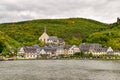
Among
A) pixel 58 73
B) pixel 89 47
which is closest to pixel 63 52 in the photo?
pixel 89 47

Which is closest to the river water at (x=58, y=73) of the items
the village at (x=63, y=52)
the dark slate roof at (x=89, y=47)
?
the village at (x=63, y=52)

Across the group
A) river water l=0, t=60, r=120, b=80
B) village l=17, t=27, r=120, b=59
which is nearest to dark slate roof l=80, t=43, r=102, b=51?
village l=17, t=27, r=120, b=59

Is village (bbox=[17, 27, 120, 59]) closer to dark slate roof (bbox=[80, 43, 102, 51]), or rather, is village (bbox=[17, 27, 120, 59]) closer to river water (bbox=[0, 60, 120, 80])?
dark slate roof (bbox=[80, 43, 102, 51])

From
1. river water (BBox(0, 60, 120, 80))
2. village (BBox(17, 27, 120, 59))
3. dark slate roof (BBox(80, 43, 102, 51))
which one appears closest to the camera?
river water (BBox(0, 60, 120, 80))

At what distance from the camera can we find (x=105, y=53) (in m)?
174

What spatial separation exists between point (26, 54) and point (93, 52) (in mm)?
39732

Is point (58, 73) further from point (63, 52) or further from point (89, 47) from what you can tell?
point (63, 52)

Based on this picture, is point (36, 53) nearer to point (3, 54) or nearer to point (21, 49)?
point (21, 49)

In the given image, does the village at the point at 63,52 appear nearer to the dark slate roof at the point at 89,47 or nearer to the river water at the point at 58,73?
the dark slate roof at the point at 89,47

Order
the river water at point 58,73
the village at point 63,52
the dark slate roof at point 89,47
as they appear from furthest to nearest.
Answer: the dark slate roof at point 89,47 → the village at point 63,52 → the river water at point 58,73

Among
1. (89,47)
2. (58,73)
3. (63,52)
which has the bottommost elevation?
(58,73)

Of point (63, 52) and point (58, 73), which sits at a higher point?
point (63, 52)

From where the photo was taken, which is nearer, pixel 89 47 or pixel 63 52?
pixel 89 47

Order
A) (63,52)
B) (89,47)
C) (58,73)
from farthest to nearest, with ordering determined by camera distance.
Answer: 1. (63,52)
2. (89,47)
3. (58,73)
